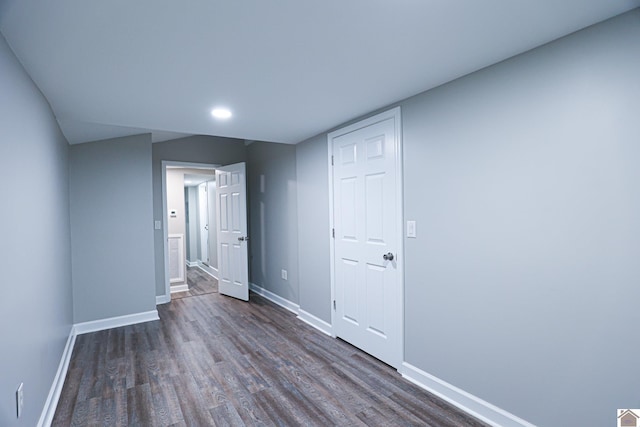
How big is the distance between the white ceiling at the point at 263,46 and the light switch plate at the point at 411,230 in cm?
95

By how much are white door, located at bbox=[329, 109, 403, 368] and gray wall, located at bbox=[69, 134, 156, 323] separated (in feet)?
7.69

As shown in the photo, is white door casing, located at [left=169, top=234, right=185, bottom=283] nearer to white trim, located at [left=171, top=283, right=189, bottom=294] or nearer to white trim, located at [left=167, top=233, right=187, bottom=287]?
white trim, located at [left=167, top=233, right=187, bottom=287]

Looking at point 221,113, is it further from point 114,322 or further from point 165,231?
point 114,322

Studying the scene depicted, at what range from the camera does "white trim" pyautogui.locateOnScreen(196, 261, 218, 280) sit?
21.0 feet

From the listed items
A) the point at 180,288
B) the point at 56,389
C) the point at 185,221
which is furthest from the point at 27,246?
the point at 185,221

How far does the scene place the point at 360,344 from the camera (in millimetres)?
2908

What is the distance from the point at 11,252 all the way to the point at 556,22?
2.73 m

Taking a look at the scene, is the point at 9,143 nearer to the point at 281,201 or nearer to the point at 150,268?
the point at 150,268

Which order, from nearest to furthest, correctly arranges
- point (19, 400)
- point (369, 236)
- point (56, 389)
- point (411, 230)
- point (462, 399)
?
1. point (19, 400)
2. point (462, 399)
3. point (56, 389)
4. point (411, 230)
5. point (369, 236)

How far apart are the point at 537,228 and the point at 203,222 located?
694cm

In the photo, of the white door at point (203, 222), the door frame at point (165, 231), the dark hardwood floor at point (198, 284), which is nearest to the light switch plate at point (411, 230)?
the door frame at point (165, 231)

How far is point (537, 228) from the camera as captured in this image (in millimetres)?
1679

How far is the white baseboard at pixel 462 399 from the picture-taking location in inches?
71.1

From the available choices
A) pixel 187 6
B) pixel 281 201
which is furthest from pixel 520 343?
pixel 281 201
